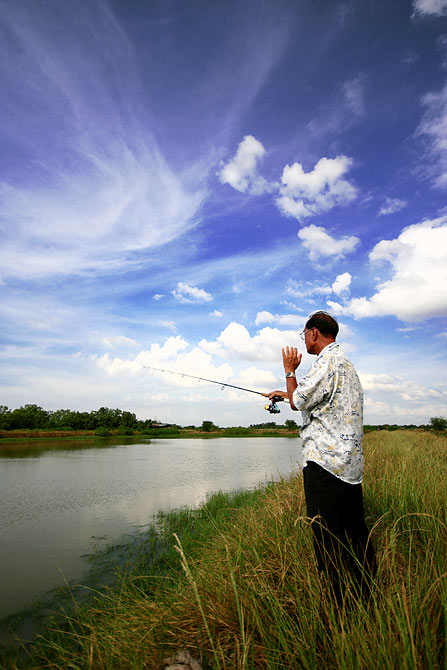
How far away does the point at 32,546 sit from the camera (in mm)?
A: 7570

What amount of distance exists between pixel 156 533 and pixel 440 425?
121 ft

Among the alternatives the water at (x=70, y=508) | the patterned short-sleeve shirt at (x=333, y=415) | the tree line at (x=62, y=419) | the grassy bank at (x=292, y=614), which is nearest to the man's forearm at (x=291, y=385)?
the patterned short-sleeve shirt at (x=333, y=415)

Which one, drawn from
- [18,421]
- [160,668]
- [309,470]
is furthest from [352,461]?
[18,421]

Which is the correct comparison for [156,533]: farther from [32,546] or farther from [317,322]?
[317,322]

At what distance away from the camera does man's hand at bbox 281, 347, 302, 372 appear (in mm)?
2926

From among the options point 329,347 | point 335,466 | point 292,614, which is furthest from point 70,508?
point 329,347

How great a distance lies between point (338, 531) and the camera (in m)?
2.29

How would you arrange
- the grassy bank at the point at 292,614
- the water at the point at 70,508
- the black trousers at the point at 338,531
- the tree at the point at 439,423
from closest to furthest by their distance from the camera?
the grassy bank at the point at 292,614, the black trousers at the point at 338,531, the water at the point at 70,508, the tree at the point at 439,423

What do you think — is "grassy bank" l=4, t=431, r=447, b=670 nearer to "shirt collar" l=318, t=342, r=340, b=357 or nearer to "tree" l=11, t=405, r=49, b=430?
"shirt collar" l=318, t=342, r=340, b=357

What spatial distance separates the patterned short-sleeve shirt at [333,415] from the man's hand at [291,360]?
33 centimetres

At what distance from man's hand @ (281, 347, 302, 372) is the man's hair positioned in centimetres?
24

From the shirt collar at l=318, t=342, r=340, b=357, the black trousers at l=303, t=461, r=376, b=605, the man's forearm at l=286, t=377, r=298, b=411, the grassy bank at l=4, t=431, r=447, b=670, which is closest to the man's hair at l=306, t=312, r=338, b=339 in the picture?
the shirt collar at l=318, t=342, r=340, b=357

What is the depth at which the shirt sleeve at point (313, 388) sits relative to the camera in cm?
248

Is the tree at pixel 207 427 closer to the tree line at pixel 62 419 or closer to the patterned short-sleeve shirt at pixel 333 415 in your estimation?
the tree line at pixel 62 419
